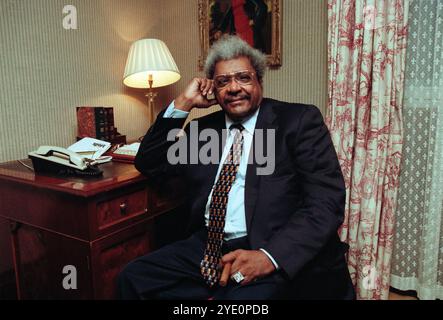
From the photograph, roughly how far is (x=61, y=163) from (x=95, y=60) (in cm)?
99

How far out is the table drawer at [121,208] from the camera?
4.49ft

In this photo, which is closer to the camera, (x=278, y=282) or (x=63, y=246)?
(x=278, y=282)

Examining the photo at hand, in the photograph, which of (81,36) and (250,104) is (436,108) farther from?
(81,36)

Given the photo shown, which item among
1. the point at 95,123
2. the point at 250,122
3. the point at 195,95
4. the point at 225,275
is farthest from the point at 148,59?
the point at 225,275

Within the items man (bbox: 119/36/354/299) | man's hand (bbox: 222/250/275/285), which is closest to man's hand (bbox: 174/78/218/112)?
man (bbox: 119/36/354/299)

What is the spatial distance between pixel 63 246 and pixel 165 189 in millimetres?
516

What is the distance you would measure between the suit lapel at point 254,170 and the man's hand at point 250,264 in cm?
16

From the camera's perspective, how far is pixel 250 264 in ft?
4.00

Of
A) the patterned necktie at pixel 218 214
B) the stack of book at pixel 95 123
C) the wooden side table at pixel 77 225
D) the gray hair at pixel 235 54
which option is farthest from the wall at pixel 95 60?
the patterned necktie at pixel 218 214

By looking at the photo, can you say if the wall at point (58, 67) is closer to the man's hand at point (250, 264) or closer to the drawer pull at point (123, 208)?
the drawer pull at point (123, 208)

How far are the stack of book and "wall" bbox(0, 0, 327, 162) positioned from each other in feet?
0.38

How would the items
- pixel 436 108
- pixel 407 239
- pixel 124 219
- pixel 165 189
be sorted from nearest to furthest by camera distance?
pixel 124 219
pixel 165 189
pixel 436 108
pixel 407 239

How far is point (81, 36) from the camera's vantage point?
6.93 feet
